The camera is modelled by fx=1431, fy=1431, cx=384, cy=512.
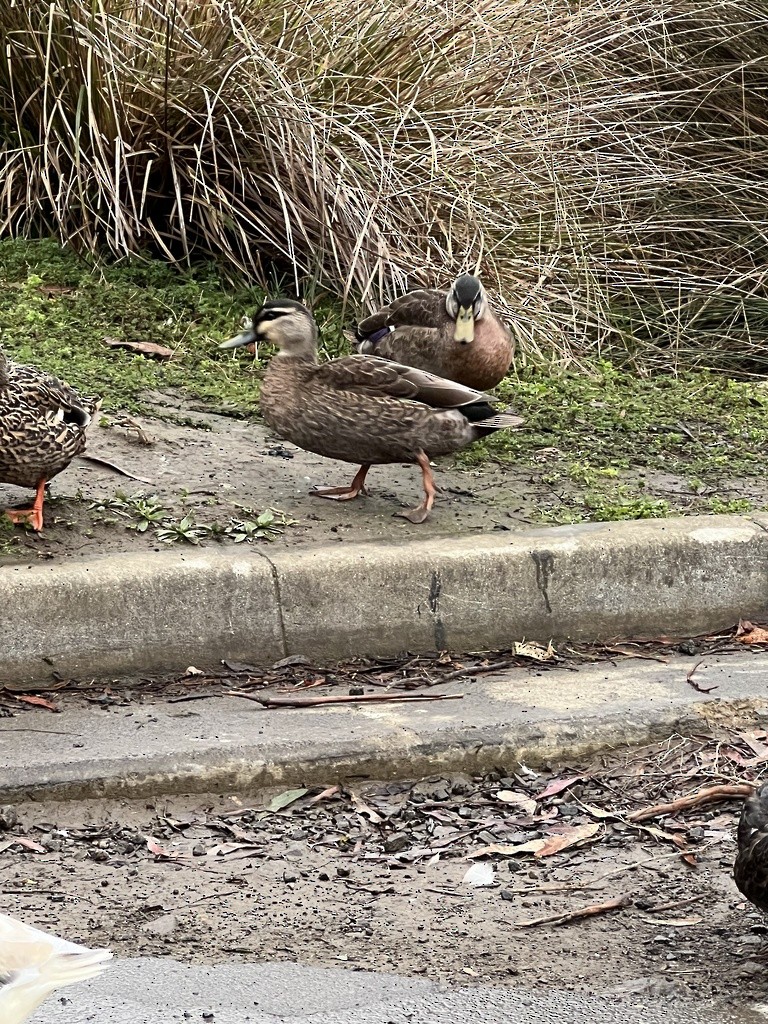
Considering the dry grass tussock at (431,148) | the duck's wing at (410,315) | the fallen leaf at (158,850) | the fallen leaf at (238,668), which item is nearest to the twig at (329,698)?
the fallen leaf at (238,668)

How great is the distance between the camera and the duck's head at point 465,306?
6.88 meters

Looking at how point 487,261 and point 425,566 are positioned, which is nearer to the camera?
point 425,566

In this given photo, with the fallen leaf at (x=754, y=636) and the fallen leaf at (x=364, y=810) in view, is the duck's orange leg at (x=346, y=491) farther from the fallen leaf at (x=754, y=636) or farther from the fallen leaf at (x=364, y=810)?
the fallen leaf at (x=364, y=810)

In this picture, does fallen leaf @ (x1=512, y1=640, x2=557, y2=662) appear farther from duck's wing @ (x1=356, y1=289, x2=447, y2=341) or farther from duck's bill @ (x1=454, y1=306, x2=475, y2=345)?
duck's wing @ (x1=356, y1=289, x2=447, y2=341)

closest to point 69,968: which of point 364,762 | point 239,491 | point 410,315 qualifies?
point 364,762

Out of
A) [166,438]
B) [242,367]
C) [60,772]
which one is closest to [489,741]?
[60,772]

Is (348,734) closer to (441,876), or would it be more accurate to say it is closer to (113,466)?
(441,876)

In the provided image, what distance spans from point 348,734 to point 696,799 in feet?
3.34

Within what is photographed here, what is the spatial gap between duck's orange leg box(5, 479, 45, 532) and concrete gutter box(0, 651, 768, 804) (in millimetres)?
1051

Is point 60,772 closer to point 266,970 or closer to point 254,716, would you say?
point 254,716

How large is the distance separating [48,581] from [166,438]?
1.73 metres

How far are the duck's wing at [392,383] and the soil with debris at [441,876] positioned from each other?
7.00 ft

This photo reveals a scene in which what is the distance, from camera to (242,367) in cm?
773

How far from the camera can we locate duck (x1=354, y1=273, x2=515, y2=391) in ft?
22.7
